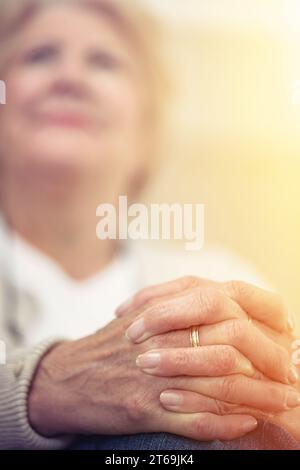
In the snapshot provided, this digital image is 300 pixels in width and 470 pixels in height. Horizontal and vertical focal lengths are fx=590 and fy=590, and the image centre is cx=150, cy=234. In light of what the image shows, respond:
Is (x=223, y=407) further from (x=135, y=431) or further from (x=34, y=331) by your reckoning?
(x=34, y=331)

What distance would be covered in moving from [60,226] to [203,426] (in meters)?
0.57

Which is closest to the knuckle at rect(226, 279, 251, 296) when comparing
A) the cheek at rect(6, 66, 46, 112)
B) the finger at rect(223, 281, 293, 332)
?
the finger at rect(223, 281, 293, 332)

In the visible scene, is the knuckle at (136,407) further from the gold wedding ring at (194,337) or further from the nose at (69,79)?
the nose at (69,79)

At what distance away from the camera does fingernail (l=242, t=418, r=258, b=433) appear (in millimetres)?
1056

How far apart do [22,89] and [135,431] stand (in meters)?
0.77

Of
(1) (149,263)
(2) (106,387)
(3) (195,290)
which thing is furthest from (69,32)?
(2) (106,387)

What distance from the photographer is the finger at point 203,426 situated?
1.02m

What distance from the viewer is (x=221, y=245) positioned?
50.8 inches

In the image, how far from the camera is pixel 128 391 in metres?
1.05

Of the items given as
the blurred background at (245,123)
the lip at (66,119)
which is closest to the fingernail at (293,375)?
the blurred background at (245,123)

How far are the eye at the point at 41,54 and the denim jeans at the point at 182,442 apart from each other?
80 centimetres

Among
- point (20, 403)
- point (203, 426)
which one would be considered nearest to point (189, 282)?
point (203, 426)

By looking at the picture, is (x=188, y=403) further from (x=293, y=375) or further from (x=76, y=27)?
(x=76, y=27)

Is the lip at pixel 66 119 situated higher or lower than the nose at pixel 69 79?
lower
